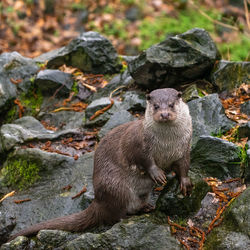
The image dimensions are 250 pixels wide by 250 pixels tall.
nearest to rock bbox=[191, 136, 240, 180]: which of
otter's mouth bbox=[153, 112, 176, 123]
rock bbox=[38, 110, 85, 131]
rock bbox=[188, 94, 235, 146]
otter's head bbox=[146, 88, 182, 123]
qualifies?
rock bbox=[188, 94, 235, 146]

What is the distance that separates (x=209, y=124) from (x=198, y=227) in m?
1.31

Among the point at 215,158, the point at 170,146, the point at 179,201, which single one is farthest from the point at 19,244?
the point at 215,158

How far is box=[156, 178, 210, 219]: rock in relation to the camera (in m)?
3.12

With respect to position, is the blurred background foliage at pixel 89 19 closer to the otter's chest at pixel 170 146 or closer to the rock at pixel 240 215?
the otter's chest at pixel 170 146

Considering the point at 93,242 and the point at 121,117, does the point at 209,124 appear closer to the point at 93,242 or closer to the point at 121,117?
the point at 121,117

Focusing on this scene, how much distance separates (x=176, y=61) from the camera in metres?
4.63

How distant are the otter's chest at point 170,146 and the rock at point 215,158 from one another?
0.61 metres

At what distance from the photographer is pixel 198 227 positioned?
9.94 ft

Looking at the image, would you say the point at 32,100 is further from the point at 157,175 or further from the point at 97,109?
the point at 157,175

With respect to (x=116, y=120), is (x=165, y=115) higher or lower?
higher

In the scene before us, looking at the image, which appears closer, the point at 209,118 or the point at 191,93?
the point at 209,118

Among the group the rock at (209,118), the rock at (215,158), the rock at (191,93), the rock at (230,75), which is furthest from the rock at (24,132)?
the rock at (230,75)

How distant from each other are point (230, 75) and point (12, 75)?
Answer: 304 cm

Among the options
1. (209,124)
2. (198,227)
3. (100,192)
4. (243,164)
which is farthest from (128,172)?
(209,124)
